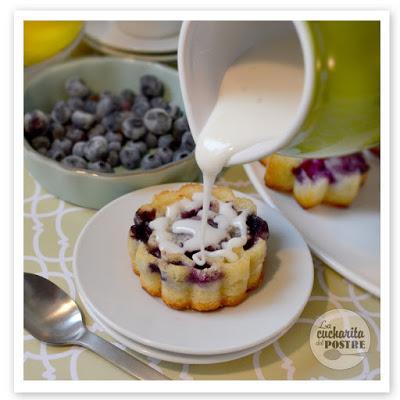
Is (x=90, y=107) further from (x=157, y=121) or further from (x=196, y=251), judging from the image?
(x=196, y=251)

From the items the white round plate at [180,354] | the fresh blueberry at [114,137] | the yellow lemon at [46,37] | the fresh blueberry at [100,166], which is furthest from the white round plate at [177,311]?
the yellow lemon at [46,37]

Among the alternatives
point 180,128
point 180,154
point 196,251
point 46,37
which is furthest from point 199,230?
point 46,37

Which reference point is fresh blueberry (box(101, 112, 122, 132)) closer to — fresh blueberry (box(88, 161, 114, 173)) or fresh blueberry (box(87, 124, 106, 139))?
fresh blueberry (box(87, 124, 106, 139))

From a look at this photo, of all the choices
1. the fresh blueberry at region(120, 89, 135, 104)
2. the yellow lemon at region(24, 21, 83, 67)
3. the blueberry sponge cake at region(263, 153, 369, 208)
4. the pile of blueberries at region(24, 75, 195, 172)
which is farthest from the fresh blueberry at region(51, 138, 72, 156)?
the blueberry sponge cake at region(263, 153, 369, 208)

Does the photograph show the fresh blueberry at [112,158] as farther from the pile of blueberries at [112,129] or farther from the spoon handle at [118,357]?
the spoon handle at [118,357]

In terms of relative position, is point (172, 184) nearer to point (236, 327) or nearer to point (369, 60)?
point (236, 327)
